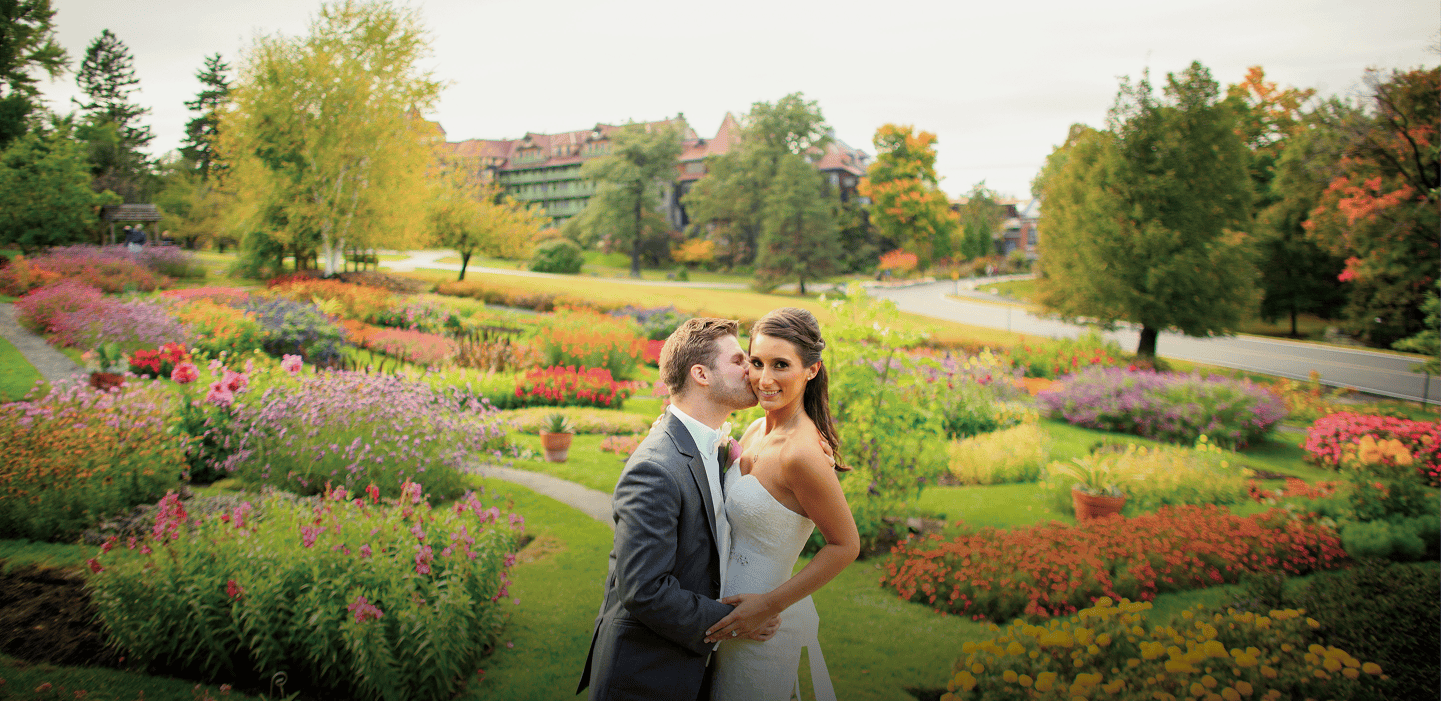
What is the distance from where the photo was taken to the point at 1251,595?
14.8ft

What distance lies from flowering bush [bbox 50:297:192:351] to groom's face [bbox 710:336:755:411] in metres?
5.32

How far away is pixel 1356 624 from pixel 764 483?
4433 millimetres

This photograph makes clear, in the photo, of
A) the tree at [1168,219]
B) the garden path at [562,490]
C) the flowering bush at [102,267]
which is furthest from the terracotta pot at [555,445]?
the tree at [1168,219]

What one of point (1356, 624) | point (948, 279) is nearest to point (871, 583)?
point (1356, 624)

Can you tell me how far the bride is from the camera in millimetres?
2168

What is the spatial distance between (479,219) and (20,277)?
15.2ft

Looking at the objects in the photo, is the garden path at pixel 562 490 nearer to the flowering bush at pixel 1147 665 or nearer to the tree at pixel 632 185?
the flowering bush at pixel 1147 665

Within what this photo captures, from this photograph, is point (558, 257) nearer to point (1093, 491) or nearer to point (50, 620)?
point (50, 620)

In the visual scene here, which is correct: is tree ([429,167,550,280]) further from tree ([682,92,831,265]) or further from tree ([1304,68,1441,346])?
tree ([1304,68,1441,346])

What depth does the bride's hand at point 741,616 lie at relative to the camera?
2088mm

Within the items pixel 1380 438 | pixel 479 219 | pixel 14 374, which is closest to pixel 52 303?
pixel 14 374

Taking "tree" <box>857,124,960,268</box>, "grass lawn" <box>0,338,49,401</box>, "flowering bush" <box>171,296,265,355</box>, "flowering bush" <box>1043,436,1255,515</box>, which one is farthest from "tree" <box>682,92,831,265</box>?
"tree" <box>857,124,960,268</box>

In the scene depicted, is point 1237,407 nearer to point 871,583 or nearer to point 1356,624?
point 1356,624

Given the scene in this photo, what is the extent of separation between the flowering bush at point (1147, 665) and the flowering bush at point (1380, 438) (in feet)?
16.2
